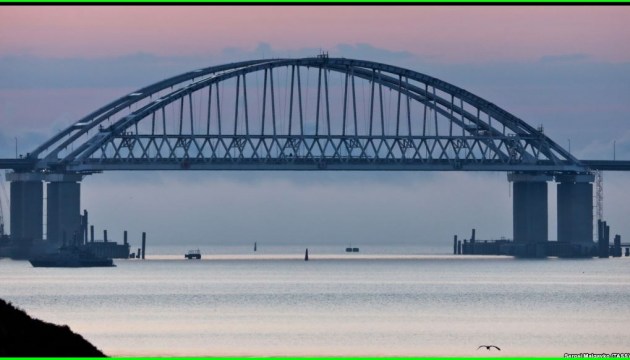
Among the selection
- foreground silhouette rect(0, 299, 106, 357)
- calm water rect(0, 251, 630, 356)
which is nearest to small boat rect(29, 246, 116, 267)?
calm water rect(0, 251, 630, 356)

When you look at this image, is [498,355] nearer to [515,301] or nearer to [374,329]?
[374,329]

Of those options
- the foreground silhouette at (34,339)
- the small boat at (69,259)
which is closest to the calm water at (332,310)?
the small boat at (69,259)

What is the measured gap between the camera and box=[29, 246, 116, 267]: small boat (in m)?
184

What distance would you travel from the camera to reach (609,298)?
130625 millimetres

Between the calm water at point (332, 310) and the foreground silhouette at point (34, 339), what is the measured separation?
1678 centimetres

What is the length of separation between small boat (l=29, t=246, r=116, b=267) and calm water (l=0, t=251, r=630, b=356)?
2.53 metres

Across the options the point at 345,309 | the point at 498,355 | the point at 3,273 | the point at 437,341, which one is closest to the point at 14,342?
the point at 498,355

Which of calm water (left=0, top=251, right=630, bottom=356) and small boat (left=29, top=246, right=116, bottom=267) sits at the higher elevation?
small boat (left=29, top=246, right=116, bottom=267)

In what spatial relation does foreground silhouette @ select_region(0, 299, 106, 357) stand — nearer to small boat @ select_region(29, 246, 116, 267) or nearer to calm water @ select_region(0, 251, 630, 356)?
calm water @ select_region(0, 251, 630, 356)

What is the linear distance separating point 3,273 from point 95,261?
16.9 metres

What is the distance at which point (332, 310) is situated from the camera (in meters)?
114

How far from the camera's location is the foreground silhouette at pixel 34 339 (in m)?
57.7

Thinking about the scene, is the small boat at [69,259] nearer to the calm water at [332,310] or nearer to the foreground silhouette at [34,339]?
the calm water at [332,310]

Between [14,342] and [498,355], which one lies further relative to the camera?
[498,355]
